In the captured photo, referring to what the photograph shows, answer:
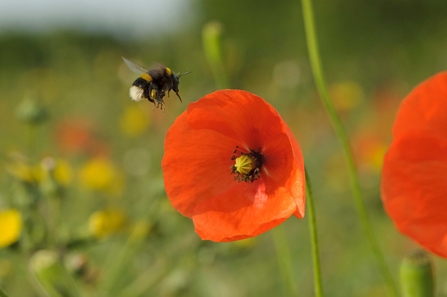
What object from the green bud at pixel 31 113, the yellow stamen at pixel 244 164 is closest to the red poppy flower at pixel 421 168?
the yellow stamen at pixel 244 164

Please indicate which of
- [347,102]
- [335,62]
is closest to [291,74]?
[347,102]

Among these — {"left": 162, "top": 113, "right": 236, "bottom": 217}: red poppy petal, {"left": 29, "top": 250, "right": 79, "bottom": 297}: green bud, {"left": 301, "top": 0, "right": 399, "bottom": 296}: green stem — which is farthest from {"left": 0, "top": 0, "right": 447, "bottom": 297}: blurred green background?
{"left": 301, "top": 0, "right": 399, "bottom": 296}: green stem

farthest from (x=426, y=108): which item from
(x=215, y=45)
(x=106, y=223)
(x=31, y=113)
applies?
(x=31, y=113)

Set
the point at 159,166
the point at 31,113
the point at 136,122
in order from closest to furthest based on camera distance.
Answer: the point at 31,113, the point at 159,166, the point at 136,122

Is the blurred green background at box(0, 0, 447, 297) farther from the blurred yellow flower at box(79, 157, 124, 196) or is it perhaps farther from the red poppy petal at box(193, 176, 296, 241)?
the red poppy petal at box(193, 176, 296, 241)

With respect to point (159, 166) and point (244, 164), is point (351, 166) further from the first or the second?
point (159, 166)

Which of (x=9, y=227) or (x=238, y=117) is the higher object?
(x=238, y=117)

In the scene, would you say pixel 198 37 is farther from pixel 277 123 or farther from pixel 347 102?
pixel 277 123

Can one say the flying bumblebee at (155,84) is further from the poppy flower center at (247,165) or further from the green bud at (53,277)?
the green bud at (53,277)
